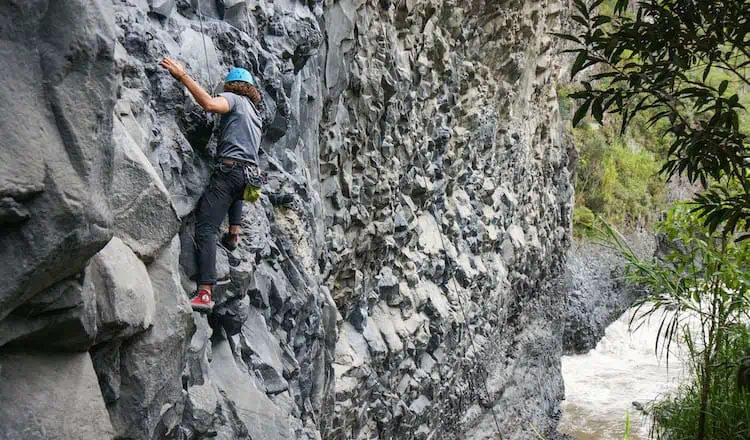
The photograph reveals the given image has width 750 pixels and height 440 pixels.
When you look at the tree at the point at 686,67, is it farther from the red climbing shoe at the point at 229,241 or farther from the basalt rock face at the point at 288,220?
the red climbing shoe at the point at 229,241

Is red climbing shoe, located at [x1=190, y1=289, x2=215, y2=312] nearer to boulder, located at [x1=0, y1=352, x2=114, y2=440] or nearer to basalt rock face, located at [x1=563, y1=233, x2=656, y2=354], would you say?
boulder, located at [x1=0, y1=352, x2=114, y2=440]

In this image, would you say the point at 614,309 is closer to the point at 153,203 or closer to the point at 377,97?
the point at 377,97

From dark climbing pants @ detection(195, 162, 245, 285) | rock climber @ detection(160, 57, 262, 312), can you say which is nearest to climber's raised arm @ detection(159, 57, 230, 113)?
rock climber @ detection(160, 57, 262, 312)

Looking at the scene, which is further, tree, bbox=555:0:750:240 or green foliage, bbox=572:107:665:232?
green foliage, bbox=572:107:665:232

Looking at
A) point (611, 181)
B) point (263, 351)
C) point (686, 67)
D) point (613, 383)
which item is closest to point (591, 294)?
point (613, 383)

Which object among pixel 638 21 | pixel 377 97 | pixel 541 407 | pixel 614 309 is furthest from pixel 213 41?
pixel 614 309

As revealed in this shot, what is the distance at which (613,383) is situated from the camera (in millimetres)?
16484

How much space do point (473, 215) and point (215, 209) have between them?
303 inches

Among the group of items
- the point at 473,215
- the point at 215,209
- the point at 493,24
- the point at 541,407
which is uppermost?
the point at 493,24

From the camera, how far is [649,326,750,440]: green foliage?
518cm

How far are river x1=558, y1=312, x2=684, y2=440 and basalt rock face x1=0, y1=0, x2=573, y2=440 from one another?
117 cm

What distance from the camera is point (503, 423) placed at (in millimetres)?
12398

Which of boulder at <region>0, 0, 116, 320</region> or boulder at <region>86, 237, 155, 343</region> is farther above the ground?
boulder at <region>0, 0, 116, 320</region>

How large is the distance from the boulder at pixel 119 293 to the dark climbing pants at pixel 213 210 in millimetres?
1059
